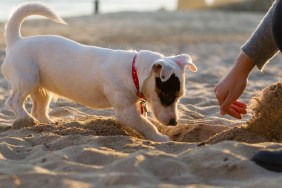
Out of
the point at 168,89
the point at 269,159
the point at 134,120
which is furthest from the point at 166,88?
the point at 269,159

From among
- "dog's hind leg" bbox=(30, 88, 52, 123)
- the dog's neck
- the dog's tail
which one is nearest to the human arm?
the dog's neck

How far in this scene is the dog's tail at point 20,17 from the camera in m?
5.61

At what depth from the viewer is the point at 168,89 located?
4977 mm

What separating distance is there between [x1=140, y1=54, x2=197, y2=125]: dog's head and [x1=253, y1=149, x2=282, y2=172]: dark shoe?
1678 mm

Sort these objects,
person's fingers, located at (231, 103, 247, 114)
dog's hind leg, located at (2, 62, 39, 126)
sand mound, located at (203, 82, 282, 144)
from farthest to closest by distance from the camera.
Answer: dog's hind leg, located at (2, 62, 39, 126), person's fingers, located at (231, 103, 247, 114), sand mound, located at (203, 82, 282, 144)

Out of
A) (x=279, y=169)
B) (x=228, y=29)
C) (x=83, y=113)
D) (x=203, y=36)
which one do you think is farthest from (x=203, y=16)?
(x=279, y=169)

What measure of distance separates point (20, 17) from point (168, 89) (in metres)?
1.66

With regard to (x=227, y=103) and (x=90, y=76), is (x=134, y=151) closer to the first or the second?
(x=227, y=103)

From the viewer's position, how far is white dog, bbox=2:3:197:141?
5000 mm

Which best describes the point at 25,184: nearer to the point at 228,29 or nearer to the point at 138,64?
the point at 138,64

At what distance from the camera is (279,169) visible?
10.5 feet

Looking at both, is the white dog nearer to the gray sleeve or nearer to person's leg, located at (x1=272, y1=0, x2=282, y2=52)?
the gray sleeve

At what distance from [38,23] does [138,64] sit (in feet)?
44.7

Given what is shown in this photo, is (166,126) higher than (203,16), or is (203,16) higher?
(166,126)
